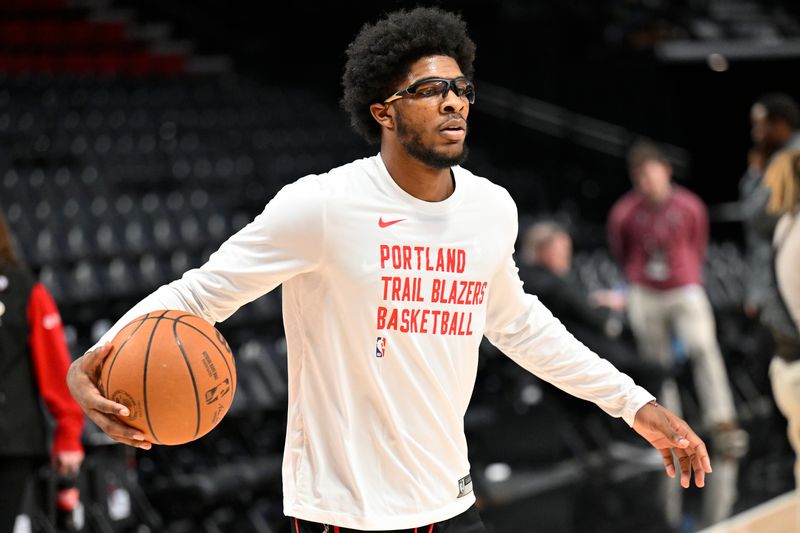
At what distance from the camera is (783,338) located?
3.74m

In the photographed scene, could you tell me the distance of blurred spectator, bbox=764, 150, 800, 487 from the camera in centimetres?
370

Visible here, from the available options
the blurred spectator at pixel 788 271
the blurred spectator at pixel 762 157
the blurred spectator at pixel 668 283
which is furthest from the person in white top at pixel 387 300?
the blurred spectator at pixel 668 283

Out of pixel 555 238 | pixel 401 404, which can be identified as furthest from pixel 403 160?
pixel 555 238

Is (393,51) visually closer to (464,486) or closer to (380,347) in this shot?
(380,347)

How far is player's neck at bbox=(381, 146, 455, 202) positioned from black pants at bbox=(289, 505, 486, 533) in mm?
676

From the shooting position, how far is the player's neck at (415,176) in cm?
235

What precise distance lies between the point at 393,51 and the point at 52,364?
1.60 meters

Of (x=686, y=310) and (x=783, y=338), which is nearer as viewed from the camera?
(x=783, y=338)

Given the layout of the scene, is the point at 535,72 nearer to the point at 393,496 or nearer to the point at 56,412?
the point at 56,412

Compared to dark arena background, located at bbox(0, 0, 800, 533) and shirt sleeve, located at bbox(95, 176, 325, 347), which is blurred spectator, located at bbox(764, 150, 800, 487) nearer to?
dark arena background, located at bbox(0, 0, 800, 533)

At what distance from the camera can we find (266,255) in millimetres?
2236

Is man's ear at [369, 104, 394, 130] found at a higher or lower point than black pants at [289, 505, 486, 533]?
higher

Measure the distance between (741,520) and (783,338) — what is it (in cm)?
155

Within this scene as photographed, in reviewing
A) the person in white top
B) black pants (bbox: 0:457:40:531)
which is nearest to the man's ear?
the person in white top
